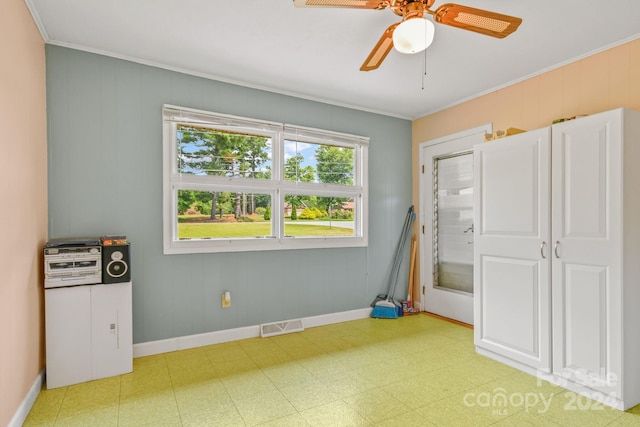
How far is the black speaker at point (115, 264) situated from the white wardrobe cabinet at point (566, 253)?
2890 millimetres

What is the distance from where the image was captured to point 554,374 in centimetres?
243

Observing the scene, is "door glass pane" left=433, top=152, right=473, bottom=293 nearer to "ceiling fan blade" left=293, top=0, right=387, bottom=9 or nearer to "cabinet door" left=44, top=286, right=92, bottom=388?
"ceiling fan blade" left=293, top=0, right=387, bottom=9

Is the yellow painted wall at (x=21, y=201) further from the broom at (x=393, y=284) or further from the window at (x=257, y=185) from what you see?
the broom at (x=393, y=284)

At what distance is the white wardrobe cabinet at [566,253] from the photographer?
2.13 meters

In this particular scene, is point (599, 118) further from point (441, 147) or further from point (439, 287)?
point (439, 287)

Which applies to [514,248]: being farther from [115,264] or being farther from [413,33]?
[115,264]

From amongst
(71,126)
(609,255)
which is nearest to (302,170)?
(71,126)

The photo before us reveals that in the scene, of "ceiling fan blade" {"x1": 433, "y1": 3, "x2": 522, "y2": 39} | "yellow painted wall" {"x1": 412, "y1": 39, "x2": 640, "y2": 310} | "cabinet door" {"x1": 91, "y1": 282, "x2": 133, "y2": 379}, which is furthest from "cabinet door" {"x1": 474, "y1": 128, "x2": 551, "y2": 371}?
"cabinet door" {"x1": 91, "y1": 282, "x2": 133, "y2": 379}

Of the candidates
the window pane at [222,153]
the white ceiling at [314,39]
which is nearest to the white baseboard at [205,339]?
the window pane at [222,153]

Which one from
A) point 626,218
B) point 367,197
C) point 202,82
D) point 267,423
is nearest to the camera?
point 267,423

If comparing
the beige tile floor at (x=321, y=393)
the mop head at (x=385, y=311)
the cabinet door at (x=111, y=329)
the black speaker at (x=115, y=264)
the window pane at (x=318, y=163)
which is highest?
the window pane at (x=318, y=163)

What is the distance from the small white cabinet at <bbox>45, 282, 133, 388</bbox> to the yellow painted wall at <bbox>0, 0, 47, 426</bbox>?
10 cm

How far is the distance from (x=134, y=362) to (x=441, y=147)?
12.8 ft

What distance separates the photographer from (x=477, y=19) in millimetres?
1741
